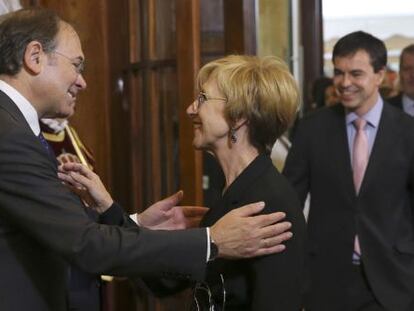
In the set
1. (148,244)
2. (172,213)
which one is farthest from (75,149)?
(148,244)

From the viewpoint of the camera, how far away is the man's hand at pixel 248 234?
197cm

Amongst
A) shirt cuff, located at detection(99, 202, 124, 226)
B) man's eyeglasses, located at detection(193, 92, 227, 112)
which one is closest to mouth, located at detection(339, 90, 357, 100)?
man's eyeglasses, located at detection(193, 92, 227, 112)

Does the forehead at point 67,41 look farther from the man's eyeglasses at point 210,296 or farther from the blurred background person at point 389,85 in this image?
the blurred background person at point 389,85

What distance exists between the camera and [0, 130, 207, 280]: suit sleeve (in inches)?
71.0

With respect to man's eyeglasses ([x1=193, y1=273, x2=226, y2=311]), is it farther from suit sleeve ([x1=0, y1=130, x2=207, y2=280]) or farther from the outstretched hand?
the outstretched hand

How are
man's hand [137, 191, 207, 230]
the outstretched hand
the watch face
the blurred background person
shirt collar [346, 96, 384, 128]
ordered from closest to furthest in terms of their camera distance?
the watch face < the outstretched hand < man's hand [137, 191, 207, 230] < shirt collar [346, 96, 384, 128] < the blurred background person

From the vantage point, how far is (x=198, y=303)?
2209mm

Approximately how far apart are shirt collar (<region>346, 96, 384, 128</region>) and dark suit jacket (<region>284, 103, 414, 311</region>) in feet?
0.07

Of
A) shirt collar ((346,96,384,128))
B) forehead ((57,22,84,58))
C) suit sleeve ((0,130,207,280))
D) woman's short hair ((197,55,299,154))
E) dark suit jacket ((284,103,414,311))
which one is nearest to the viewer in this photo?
suit sleeve ((0,130,207,280))

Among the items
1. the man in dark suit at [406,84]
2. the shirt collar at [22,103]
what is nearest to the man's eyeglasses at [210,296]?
the shirt collar at [22,103]

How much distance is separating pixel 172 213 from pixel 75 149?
2.63 feet

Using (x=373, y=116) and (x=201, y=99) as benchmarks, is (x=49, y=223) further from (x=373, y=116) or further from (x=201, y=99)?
(x=373, y=116)

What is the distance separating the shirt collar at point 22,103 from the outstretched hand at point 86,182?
365mm

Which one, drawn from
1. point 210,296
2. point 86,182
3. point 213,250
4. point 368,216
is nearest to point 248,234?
point 213,250
